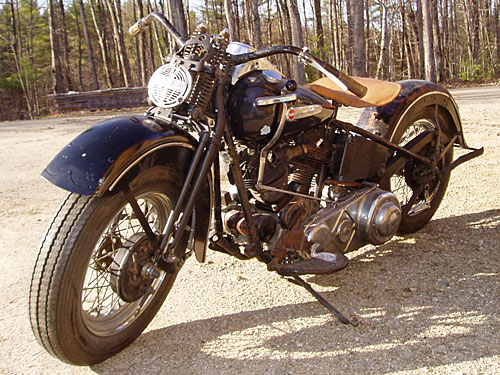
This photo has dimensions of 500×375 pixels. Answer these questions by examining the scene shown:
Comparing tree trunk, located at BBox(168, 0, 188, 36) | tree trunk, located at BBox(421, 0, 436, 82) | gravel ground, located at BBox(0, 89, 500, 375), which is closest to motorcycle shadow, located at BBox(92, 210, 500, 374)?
gravel ground, located at BBox(0, 89, 500, 375)

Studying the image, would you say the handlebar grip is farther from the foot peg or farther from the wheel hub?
the foot peg

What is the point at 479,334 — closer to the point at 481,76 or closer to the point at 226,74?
the point at 226,74

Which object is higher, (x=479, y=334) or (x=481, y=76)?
(x=481, y=76)

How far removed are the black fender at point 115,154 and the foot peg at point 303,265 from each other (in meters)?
0.82

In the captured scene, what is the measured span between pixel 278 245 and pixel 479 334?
3.93 feet

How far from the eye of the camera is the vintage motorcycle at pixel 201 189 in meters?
2.08

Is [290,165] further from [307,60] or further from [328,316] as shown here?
[328,316]

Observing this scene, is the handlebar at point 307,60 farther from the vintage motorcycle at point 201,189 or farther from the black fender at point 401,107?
the black fender at point 401,107

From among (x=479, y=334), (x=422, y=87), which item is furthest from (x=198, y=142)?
(x=422, y=87)

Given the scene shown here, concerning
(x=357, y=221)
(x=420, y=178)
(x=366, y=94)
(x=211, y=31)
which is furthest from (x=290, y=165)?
(x=211, y=31)

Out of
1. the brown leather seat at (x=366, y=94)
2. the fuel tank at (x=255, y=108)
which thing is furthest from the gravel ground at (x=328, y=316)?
the brown leather seat at (x=366, y=94)

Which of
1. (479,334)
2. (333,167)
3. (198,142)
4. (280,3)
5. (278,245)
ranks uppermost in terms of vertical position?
(280,3)

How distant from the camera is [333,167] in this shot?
3.29 metres

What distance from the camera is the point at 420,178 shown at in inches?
153
